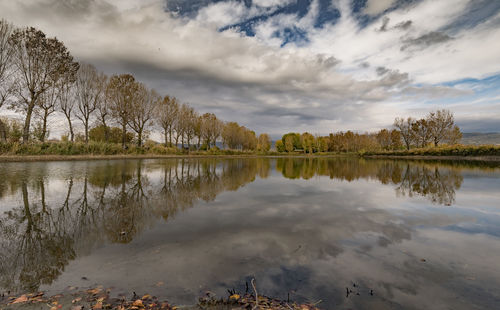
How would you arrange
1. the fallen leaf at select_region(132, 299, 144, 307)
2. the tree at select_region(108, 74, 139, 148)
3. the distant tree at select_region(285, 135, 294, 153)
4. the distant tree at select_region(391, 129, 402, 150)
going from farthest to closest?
the distant tree at select_region(285, 135, 294, 153) → the distant tree at select_region(391, 129, 402, 150) → the tree at select_region(108, 74, 139, 148) → the fallen leaf at select_region(132, 299, 144, 307)

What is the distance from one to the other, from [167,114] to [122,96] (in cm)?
986

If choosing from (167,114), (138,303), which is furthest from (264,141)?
(138,303)

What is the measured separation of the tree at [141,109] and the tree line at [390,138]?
64.2 metres

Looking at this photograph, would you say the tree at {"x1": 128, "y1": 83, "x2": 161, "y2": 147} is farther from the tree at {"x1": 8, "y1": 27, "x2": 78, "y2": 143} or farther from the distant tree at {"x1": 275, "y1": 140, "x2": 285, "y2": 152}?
the distant tree at {"x1": 275, "y1": 140, "x2": 285, "y2": 152}

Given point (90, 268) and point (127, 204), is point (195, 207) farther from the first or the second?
point (90, 268)

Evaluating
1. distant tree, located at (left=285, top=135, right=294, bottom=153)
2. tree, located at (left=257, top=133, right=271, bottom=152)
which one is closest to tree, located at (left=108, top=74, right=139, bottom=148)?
tree, located at (left=257, top=133, right=271, bottom=152)

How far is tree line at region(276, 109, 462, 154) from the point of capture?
58.5 m

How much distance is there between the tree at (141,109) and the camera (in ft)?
125

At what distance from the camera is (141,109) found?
128ft

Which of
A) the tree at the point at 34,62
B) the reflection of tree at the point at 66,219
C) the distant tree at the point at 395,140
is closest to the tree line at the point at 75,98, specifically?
the tree at the point at 34,62

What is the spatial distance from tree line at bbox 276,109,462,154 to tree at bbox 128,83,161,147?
6416cm

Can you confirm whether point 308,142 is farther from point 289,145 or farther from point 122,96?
point 122,96

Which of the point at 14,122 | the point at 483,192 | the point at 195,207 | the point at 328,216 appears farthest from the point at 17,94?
the point at 483,192

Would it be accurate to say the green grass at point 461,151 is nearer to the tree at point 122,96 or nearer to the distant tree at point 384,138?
the distant tree at point 384,138
